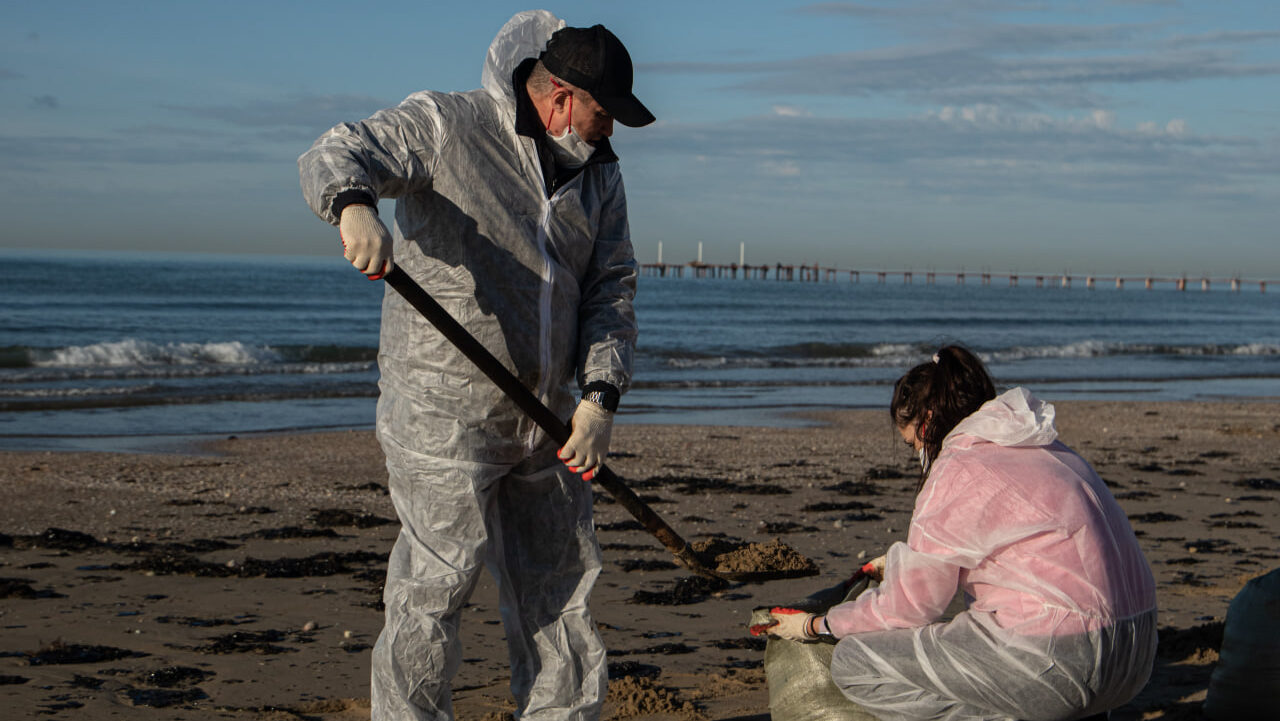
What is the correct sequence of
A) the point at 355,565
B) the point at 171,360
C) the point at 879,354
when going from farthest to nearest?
the point at 879,354
the point at 171,360
the point at 355,565

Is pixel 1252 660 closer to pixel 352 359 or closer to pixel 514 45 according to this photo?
pixel 514 45

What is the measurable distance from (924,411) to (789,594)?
234 cm

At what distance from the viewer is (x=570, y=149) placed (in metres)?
2.75

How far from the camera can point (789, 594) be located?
4.91m

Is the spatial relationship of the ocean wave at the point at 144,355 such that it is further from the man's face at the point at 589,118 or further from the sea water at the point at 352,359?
the man's face at the point at 589,118

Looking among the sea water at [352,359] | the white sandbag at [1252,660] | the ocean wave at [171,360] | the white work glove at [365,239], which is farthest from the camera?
the ocean wave at [171,360]

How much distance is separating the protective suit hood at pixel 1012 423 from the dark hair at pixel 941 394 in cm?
15

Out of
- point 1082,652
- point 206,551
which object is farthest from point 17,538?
point 1082,652

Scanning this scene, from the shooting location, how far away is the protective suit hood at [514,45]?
2734mm

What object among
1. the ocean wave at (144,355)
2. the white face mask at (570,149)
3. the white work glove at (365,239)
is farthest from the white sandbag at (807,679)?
the ocean wave at (144,355)

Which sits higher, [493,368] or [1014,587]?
[493,368]

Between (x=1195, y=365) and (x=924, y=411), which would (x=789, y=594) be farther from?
(x=1195, y=365)

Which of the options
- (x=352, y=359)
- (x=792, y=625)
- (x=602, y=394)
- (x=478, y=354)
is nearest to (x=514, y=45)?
(x=478, y=354)

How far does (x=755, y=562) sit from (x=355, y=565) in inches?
100
